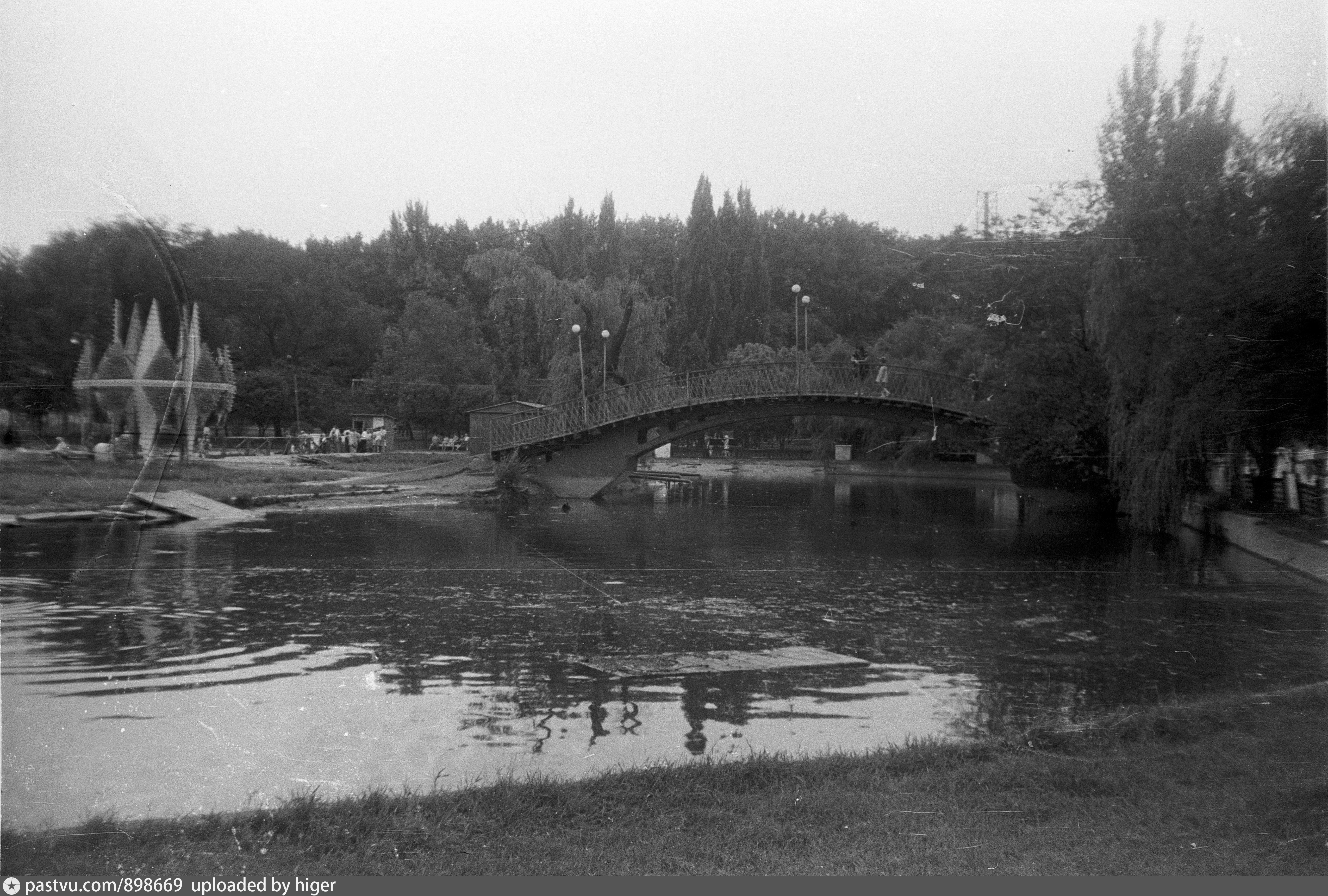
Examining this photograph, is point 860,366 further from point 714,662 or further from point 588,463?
point 714,662

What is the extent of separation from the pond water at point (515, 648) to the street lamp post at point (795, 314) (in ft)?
50.9

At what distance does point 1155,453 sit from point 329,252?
19386 millimetres

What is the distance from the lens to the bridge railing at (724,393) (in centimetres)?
3619

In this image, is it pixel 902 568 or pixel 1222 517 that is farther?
pixel 1222 517

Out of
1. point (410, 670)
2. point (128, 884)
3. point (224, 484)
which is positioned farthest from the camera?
point (224, 484)

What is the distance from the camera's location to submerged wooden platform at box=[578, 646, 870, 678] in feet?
32.8

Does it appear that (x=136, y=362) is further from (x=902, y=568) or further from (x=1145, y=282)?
(x=1145, y=282)

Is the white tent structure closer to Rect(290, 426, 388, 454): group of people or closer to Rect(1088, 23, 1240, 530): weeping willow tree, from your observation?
Rect(1088, 23, 1240, 530): weeping willow tree

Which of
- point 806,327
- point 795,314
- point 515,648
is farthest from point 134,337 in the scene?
point 806,327

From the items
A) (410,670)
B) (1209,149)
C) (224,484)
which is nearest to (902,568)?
(1209,149)

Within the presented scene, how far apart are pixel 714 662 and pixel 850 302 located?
42792 millimetres

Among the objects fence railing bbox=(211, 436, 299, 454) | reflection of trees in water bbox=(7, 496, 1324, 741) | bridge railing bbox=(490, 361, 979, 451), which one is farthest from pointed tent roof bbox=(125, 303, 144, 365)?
bridge railing bbox=(490, 361, 979, 451)

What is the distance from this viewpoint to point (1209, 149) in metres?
20.4

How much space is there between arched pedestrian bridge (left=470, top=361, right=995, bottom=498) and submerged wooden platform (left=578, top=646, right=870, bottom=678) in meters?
25.2
